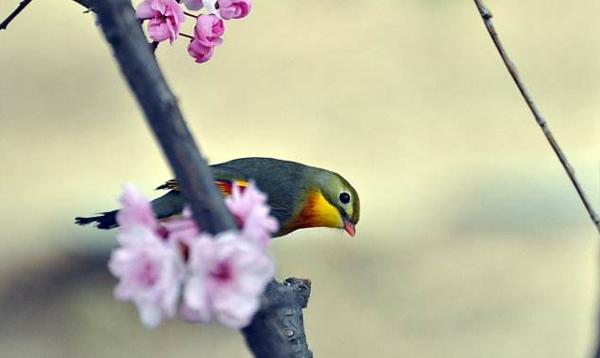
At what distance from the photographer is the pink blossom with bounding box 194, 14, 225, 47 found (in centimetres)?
197

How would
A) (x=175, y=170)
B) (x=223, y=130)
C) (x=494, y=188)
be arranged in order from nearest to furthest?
(x=175, y=170), (x=223, y=130), (x=494, y=188)

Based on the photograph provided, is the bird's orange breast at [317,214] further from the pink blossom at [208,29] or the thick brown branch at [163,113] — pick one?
the thick brown branch at [163,113]

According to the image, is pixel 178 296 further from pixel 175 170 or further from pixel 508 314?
pixel 508 314

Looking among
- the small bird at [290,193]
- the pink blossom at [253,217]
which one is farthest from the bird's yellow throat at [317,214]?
the pink blossom at [253,217]

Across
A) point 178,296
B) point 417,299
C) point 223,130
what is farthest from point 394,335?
point 178,296

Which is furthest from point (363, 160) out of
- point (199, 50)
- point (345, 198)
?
point (199, 50)

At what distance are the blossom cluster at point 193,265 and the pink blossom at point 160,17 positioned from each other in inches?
35.3

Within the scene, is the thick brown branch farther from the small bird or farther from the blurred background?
the blurred background

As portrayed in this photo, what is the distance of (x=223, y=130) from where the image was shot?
179 inches

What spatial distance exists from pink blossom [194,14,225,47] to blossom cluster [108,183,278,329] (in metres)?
1.08

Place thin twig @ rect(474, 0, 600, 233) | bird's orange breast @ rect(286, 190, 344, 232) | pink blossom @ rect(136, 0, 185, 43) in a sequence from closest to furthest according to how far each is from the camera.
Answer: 1. thin twig @ rect(474, 0, 600, 233)
2. pink blossom @ rect(136, 0, 185, 43)
3. bird's orange breast @ rect(286, 190, 344, 232)

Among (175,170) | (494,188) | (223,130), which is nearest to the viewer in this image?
(175,170)

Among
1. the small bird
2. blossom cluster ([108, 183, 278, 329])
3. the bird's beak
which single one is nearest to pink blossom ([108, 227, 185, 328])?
blossom cluster ([108, 183, 278, 329])

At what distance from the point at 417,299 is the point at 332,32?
1.18 m
